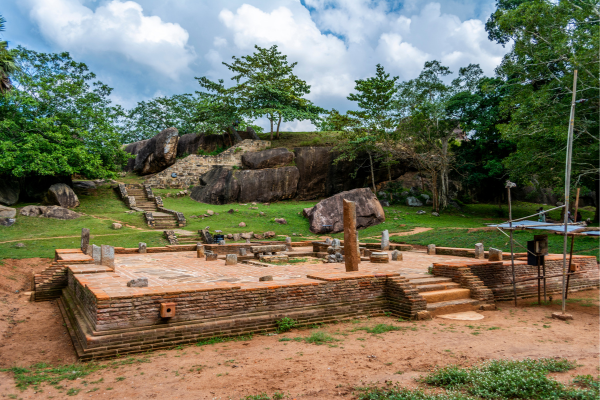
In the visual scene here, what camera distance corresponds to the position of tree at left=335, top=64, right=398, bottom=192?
28.8 meters

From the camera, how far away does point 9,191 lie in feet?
74.0

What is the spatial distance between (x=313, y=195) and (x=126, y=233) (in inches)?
637

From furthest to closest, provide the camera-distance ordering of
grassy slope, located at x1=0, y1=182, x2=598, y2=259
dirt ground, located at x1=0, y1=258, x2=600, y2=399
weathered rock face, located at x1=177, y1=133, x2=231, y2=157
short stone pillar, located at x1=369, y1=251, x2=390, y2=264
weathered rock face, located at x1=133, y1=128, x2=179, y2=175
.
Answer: weathered rock face, located at x1=177, y1=133, x2=231, y2=157, weathered rock face, located at x1=133, y1=128, x2=179, y2=175, grassy slope, located at x1=0, y1=182, x2=598, y2=259, short stone pillar, located at x1=369, y1=251, x2=390, y2=264, dirt ground, located at x1=0, y1=258, x2=600, y2=399

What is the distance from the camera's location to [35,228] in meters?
18.4

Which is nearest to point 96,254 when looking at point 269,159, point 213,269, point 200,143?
point 213,269

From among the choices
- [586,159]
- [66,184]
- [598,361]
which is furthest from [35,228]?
[586,159]

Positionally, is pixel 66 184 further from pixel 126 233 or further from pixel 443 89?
pixel 443 89

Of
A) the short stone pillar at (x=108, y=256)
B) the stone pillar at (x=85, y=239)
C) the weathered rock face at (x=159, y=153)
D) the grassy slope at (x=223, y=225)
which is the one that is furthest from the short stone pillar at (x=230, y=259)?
the weathered rock face at (x=159, y=153)

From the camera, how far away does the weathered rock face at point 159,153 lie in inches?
1283

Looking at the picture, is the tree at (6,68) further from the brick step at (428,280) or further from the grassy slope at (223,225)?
→ the brick step at (428,280)

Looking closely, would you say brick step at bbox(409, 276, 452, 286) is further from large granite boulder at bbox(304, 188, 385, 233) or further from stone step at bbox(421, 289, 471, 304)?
large granite boulder at bbox(304, 188, 385, 233)

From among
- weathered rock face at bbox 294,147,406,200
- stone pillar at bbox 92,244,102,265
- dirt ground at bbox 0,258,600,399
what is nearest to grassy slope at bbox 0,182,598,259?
weathered rock face at bbox 294,147,406,200

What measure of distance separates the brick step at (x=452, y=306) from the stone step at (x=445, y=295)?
0.33ft

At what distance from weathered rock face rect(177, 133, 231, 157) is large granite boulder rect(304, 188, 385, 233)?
15.2m
